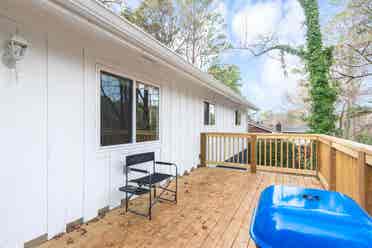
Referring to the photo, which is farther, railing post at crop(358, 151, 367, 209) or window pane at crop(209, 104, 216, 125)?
window pane at crop(209, 104, 216, 125)

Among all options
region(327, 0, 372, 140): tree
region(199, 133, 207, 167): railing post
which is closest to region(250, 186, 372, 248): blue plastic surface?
region(199, 133, 207, 167): railing post

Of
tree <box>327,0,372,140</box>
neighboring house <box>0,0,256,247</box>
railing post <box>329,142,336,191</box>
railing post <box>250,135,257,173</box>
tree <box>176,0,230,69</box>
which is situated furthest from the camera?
tree <box>176,0,230,69</box>

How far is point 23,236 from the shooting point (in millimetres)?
2023

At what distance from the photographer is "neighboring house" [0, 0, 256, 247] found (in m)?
1.95

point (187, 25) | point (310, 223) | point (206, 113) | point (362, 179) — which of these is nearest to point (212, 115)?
point (206, 113)

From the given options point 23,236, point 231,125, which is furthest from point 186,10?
point 23,236

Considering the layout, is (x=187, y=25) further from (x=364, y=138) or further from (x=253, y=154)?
(x=364, y=138)

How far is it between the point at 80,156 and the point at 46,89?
88cm

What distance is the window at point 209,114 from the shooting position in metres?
6.83

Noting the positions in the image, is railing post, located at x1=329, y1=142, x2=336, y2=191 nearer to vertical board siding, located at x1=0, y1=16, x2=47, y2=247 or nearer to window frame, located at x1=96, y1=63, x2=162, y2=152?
window frame, located at x1=96, y1=63, x2=162, y2=152

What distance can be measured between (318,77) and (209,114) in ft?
13.2

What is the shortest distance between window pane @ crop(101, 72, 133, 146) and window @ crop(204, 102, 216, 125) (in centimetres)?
367

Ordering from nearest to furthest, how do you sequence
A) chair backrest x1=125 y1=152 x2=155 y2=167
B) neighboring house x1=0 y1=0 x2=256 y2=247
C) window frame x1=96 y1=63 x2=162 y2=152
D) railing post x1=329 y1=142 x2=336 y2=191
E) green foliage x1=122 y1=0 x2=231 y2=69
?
neighboring house x1=0 y1=0 x2=256 y2=247, window frame x1=96 y1=63 x2=162 y2=152, chair backrest x1=125 y1=152 x2=155 y2=167, railing post x1=329 y1=142 x2=336 y2=191, green foliage x1=122 y1=0 x2=231 y2=69

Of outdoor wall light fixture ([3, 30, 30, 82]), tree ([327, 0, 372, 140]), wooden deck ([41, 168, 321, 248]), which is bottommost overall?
wooden deck ([41, 168, 321, 248])
